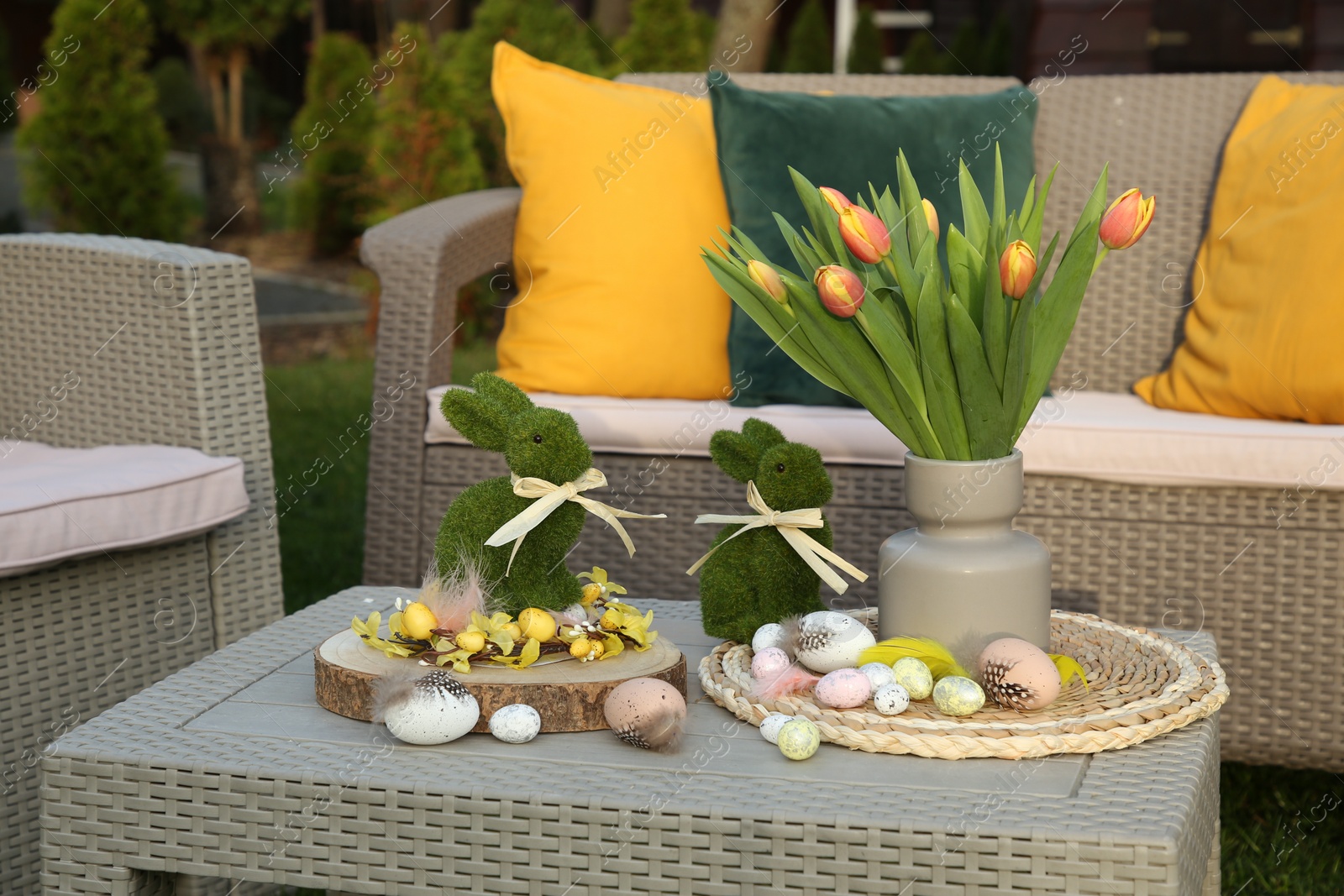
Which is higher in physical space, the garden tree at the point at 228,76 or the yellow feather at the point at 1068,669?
the garden tree at the point at 228,76

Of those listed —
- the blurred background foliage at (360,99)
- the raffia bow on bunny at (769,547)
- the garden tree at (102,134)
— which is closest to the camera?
the raffia bow on bunny at (769,547)

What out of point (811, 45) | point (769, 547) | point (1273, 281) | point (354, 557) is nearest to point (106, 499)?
point (769, 547)

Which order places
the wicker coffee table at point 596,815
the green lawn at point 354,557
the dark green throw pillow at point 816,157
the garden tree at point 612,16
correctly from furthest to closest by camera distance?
the garden tree at point 612,16, the dark green throw pillow at point 816,157, the green lawn at point 354,557, the wicker coffee table at point 596,815

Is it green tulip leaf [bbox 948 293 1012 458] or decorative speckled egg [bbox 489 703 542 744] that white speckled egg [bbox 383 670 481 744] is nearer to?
decorative speckled egg [bbox 489 703 542 744]

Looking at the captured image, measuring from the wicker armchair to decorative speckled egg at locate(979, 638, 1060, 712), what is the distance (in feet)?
3.63

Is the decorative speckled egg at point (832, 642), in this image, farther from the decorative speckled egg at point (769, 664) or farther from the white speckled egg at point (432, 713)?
the white speckled egg at point (432, 713)

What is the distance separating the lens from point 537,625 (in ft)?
3.66

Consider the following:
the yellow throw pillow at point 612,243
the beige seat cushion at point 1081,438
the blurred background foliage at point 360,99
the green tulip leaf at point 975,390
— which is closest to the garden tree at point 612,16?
the blurred background foliage at point 360,99

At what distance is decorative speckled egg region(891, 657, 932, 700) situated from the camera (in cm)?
108

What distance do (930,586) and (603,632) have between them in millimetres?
289

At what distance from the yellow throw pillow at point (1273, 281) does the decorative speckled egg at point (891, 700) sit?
1.12 metres

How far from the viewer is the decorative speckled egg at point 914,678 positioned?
1.08 metres

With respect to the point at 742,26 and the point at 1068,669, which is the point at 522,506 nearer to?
the point at 1068,669

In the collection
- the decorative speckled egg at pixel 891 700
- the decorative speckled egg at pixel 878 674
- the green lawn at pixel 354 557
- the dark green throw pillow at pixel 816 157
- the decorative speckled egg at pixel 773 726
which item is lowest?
the green lawn at pixel 354 557
